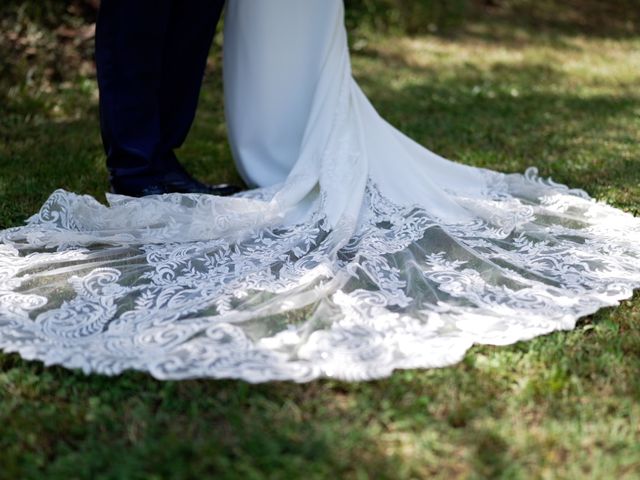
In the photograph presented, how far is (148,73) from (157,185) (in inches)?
16.6

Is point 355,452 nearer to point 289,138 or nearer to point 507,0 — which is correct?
point 289,138

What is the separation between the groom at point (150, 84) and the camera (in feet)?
9.27

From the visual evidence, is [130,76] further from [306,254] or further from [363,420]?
[363,420]

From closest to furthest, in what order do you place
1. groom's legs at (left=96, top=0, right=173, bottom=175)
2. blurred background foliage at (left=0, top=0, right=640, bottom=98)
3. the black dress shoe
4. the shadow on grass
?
groom's legs at (left=96, top=0, right=173, bottom=175) < the black dress shoe < the shadow on grass < blurred background foliage at (left=0, top=0, right=640, bottom=98)

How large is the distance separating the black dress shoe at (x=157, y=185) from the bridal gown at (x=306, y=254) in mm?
235

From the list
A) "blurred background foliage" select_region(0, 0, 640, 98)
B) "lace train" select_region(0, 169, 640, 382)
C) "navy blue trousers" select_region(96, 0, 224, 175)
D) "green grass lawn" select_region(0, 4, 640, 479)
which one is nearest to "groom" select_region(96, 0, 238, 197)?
"navy blue trousers" select_region(96, 0, 224, 175)

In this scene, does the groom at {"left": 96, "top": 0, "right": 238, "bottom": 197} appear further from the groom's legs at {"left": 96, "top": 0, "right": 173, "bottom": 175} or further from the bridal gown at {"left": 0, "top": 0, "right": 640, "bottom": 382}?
the bridal gown at {"left": 0, "top": 0, "right": 640, "bottom": 382}

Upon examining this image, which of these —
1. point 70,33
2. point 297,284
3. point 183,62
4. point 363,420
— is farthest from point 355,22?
point 363,420

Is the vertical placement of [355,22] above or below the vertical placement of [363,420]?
above

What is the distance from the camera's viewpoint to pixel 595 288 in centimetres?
234

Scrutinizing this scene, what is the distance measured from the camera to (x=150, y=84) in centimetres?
295

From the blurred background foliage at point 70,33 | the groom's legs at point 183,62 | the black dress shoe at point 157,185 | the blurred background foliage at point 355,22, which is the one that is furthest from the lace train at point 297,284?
the blurred background foliage at point 355,22

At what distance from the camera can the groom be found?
2826 mm

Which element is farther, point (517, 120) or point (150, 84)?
point (517, 120)
